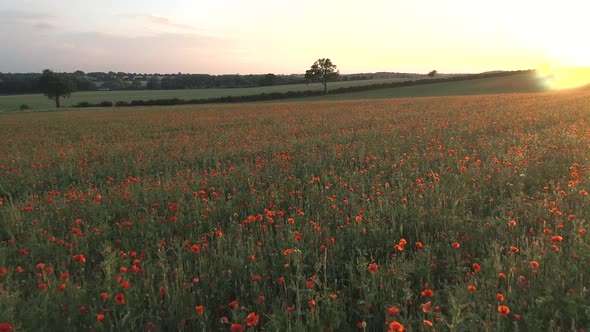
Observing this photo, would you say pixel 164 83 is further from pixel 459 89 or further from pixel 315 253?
pixel 315 253

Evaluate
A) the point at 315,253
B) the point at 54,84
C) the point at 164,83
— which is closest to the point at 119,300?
the point at 315,253

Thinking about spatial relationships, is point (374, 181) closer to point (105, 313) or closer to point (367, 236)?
point (367, 236)

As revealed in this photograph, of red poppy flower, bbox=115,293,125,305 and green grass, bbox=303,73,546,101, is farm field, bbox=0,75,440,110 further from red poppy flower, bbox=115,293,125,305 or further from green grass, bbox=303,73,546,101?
red poppy flower, bbox=115,293,125,305

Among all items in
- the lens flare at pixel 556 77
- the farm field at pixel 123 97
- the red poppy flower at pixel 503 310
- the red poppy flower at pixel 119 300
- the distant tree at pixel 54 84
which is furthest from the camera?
the farm field at pixel 123 97

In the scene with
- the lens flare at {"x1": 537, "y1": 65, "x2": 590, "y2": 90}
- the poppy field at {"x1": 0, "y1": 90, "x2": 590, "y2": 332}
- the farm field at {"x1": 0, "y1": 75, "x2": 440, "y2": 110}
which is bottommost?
the poppy field at {"x1": 0, "y1": 90, "x2": 590, "y2": 332}

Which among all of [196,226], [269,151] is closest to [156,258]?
[196,226]

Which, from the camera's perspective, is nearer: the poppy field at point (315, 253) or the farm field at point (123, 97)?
the poppy field at point (315, 253)

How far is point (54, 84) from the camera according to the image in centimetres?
6712

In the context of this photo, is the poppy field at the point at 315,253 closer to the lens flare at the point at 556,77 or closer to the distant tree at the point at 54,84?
the lens flare at the point at 556,77

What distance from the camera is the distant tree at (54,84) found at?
2640 inches

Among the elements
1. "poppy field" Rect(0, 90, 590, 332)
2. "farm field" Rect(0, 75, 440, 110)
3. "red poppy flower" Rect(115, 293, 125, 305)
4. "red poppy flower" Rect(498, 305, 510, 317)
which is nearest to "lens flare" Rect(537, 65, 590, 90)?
"farm field" Rect(0, 75, 440, 110)

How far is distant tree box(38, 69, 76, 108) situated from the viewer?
220 feet

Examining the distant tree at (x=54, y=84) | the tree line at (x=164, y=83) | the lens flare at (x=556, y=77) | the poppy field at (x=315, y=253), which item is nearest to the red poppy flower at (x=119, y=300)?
the poppy field at (x=315, y=253)

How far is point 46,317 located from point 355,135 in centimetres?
1038
